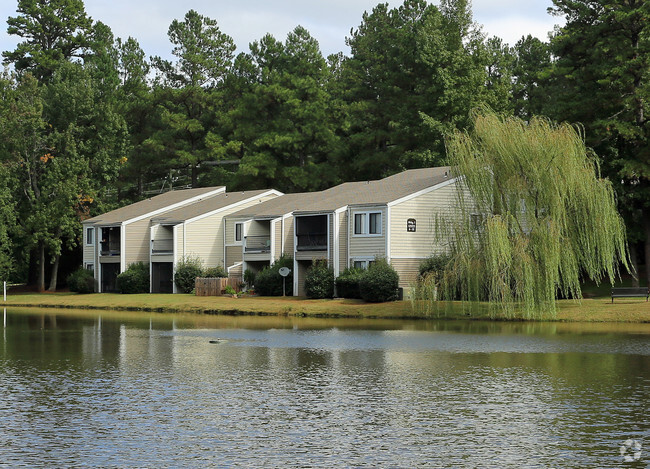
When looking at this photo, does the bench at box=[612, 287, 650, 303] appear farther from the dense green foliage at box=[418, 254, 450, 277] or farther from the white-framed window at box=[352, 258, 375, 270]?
the white-framed window at box=[352, 258, 375, 270]

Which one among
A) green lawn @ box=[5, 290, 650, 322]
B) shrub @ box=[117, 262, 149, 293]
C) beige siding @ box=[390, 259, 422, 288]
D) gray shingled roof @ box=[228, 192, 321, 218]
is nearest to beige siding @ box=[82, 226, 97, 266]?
green lawn @ box=[5, 290, 650, 322]

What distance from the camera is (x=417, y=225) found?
65438 millimetres

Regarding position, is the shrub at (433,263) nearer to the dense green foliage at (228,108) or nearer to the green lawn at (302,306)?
the green lawn at (302,306)

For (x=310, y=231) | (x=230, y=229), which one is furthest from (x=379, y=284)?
(x=230, y=229)

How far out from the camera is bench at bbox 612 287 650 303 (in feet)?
175

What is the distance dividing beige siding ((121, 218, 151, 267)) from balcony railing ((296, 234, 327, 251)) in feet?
60.6

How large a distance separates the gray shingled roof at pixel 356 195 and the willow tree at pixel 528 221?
501 inches

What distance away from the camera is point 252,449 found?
18469mm

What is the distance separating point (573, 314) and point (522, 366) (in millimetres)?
20576

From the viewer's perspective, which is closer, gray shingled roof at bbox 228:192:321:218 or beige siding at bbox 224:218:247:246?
gray shingled roof at bbox 228:192:321:218

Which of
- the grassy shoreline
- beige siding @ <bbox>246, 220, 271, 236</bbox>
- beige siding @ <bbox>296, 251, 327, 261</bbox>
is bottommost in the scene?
the grassy shoreline

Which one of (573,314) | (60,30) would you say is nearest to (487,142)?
(573,314)

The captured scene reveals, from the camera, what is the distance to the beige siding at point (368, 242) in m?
64.4

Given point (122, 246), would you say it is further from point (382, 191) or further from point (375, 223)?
point (375, 223)
